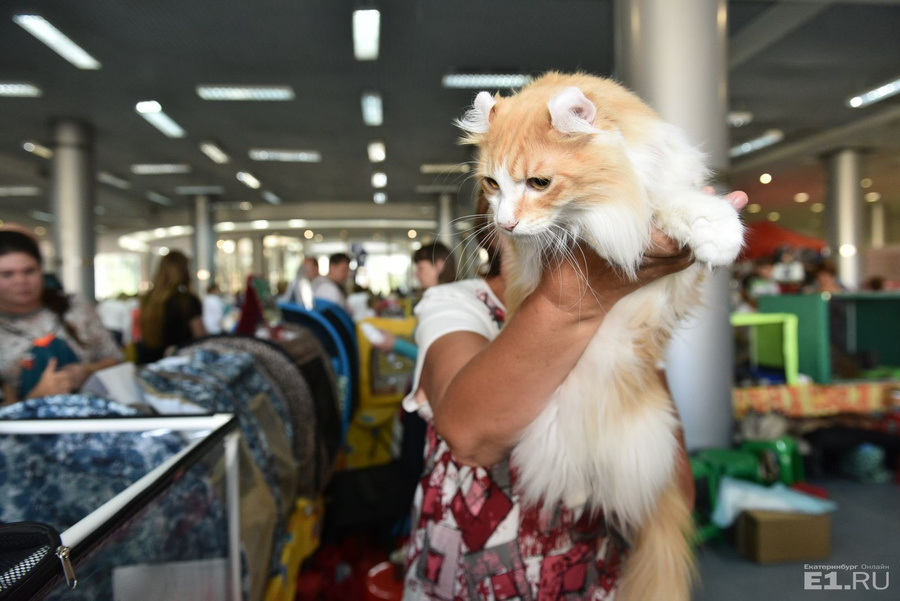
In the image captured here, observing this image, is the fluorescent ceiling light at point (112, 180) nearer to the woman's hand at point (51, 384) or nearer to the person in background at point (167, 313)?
the person in background at point (167, 313)

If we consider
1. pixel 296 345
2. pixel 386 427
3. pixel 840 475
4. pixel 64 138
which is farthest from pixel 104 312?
pixel 840 475

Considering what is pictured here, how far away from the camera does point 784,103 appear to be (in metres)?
8.15

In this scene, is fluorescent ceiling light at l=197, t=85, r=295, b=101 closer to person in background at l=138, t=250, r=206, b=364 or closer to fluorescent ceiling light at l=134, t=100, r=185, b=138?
fluorescent ceiling light at l=134, t=100, r=185, b=138

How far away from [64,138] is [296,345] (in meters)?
9.15

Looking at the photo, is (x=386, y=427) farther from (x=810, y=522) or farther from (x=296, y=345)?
(x=810, y=522)

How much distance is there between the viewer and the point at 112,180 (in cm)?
1288

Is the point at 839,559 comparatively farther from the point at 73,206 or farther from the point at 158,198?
Result: the point at 158,198

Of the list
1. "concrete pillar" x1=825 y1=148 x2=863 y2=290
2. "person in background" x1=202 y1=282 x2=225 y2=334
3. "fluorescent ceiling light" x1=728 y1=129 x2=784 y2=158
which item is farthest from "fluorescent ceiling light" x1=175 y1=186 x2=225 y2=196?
"concrete pillar" x1=825 y1=148 x2=863 y2=290

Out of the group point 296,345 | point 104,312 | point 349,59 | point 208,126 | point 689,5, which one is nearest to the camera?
point 296,345

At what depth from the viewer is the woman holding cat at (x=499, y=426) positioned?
27.5 inches

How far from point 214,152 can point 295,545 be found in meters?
10.5

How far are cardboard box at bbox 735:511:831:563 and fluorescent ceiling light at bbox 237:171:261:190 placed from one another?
40.9ft

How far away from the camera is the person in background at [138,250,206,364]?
3361 millimetres

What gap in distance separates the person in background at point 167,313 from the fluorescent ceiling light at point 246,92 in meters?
4.68
